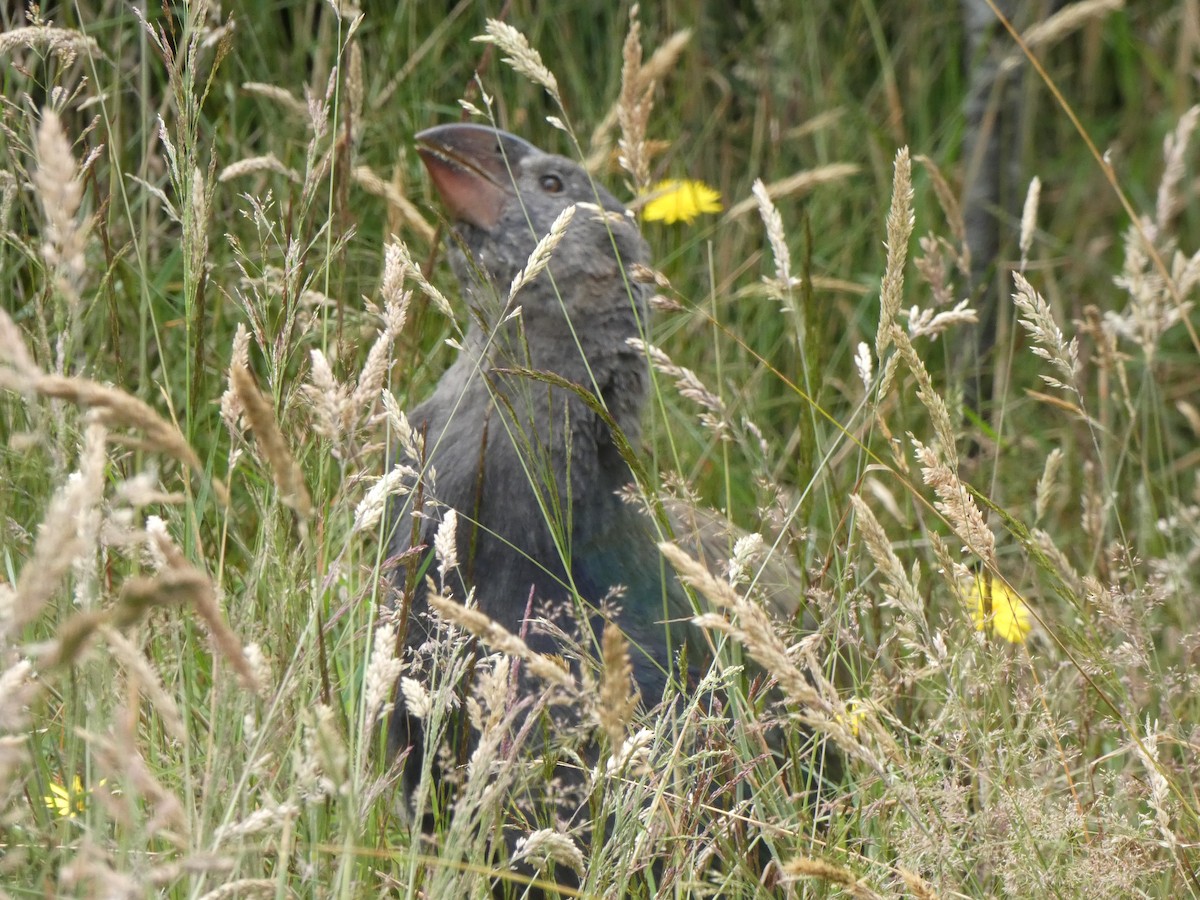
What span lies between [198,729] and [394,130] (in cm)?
207

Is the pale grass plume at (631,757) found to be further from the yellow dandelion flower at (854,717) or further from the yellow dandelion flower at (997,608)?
the yellow dandelion flower at (997,608)

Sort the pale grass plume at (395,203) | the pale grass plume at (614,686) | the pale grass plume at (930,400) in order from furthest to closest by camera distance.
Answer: the pale grass plume at (395,203), the pale grass plume at (930,400), the pale grass plume at (614,686)

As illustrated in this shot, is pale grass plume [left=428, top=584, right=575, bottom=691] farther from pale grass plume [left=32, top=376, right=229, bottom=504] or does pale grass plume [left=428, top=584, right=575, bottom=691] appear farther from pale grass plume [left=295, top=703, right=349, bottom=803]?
pale grass plume [left=32, top=376, right=229, bottom=504]

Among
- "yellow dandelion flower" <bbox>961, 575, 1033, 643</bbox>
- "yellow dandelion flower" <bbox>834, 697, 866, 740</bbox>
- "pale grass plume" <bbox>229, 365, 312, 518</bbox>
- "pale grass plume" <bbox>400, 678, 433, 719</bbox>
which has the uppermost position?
"pale grass plume" <bbox>229, 365, 312, 518</bbox>

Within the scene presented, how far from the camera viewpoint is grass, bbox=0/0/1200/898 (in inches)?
53.7

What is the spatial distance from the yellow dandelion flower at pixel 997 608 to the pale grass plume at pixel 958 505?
12 cm

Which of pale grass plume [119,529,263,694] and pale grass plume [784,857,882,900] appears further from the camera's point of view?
pale grass plume [784,857,882,900]

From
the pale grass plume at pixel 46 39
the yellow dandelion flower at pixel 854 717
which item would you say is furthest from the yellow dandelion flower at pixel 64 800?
the pale grass plume at pixel 46 39

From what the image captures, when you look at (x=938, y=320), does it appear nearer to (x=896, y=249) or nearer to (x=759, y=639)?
(x=896, y=249)

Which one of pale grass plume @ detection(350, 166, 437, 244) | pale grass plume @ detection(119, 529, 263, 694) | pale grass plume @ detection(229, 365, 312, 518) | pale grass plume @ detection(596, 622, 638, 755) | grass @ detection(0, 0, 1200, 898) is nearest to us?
pale grass plume @ detection(119, 529, 263, 694)

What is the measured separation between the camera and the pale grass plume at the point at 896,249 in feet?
6.23

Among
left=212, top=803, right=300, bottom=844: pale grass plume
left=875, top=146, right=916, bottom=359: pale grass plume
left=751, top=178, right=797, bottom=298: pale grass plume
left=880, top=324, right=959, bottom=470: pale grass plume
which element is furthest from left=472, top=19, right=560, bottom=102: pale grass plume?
left=212, top=803, right=300, bottom=844: pale grass plume

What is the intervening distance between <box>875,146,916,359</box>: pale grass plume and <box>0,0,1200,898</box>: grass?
0.01 metres

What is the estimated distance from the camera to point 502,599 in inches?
99.3
